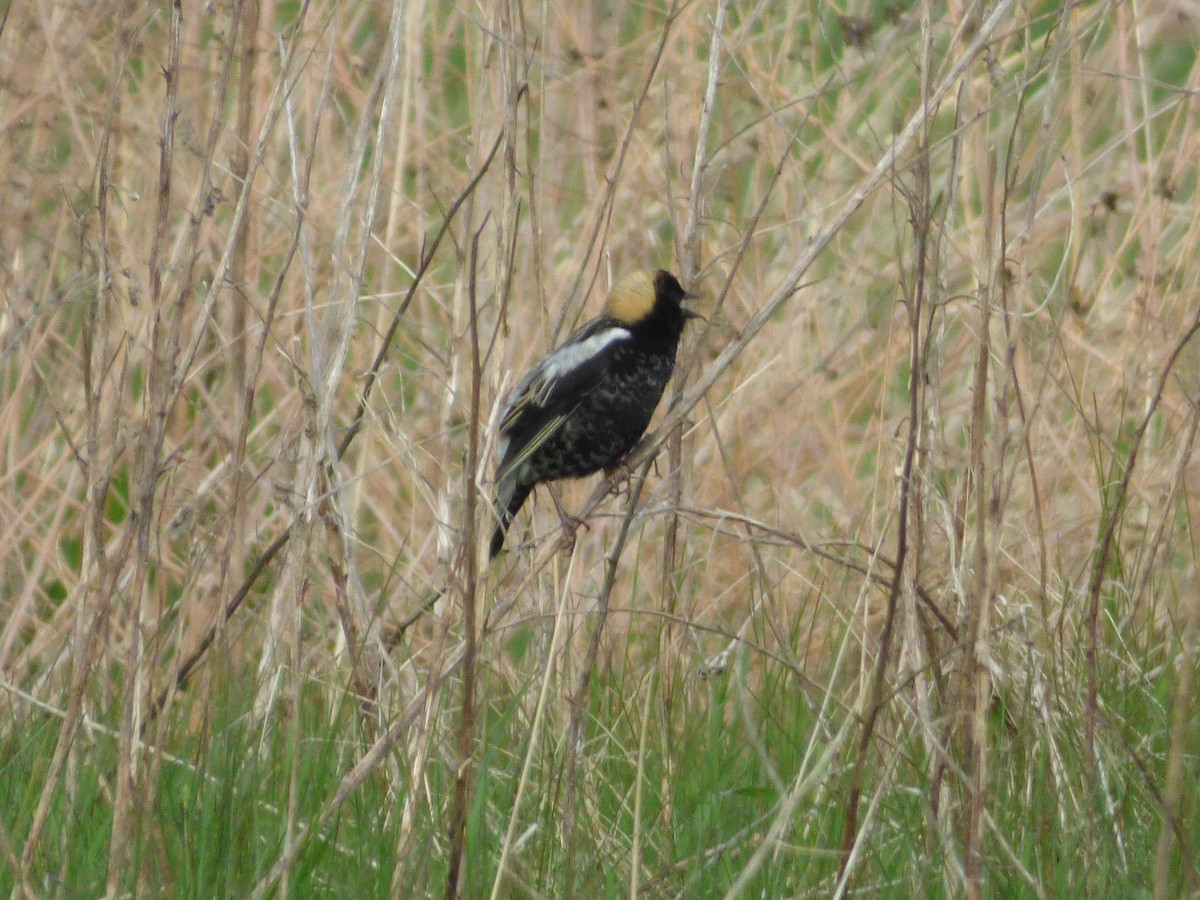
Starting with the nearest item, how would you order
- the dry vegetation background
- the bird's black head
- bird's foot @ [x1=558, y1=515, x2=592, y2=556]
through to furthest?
the dry vegetation background
bird's foot @ [x1=558, y1=515, x2=592, y2=556]
the bird's black head

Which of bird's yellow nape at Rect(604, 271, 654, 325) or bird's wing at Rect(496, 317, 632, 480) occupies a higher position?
bird's yellow nape at Rect(604, 271, 654, 325)

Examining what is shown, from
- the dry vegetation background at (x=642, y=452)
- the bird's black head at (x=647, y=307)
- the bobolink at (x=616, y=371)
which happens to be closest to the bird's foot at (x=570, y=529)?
the dry vegetation background at (x=642, y=452)

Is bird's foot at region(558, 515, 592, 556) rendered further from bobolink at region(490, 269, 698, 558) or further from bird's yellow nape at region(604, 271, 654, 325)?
bird's yellow nape at region(604, 271, 654, 325)

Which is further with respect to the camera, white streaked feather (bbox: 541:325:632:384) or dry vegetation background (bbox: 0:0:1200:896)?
white streaked feather (bbox: 541:325:632:384)

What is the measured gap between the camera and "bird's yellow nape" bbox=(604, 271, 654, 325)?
359cm

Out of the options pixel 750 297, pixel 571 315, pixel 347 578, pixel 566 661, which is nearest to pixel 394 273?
pixel 571 315

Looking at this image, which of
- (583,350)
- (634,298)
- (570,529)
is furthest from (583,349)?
(570,529)

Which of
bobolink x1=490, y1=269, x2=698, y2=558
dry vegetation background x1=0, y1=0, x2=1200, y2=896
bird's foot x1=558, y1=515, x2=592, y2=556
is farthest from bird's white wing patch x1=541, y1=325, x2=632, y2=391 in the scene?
bird's foot x1=558, y1=515, x2=592, y2=556

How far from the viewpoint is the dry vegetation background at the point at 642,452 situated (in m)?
1.89

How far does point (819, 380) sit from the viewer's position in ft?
13.5

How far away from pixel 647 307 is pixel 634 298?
0.04 m

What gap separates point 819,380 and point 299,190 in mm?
2222

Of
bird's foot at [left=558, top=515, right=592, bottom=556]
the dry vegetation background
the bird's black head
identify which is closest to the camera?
the dry vegetation background

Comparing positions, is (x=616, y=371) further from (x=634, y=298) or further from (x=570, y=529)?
(x=570, y=529)
